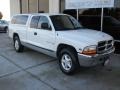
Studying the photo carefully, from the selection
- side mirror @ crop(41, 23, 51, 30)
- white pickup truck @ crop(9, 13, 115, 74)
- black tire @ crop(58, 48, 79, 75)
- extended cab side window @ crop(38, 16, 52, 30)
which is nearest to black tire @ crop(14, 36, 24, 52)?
white pickup truck @ crop(9, 13, 115, 74)

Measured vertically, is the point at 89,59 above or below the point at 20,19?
below

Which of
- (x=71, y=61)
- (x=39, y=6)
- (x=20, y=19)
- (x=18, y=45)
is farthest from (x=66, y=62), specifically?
(x=39, y=6)

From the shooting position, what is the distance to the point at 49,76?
20.8 feet

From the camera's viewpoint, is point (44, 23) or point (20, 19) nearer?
point (44, 23)

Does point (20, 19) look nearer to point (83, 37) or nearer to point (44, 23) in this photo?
point (44, 23)

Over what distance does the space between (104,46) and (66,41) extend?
1144 millimetres

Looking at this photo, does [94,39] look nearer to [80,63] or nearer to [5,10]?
[80,63]

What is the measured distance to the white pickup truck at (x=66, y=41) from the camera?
228 inches

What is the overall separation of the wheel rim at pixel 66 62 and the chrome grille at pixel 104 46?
0.92 meters

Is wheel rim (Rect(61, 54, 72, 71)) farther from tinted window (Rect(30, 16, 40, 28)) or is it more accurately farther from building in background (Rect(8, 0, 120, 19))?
building in background (Rect(8, 0, 120, 19))

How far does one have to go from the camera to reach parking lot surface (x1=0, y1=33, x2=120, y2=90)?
18.3 ft

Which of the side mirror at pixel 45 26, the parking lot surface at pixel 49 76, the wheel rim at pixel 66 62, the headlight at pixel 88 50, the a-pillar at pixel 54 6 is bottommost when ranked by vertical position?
the parking lot surface at pixel 49 76

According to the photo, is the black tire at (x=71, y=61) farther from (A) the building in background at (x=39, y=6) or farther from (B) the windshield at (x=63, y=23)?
(A) the building in background at (x=39, y=6)

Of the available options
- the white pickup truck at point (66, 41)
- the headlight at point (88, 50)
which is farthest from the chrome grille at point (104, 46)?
the headlight at point (88, 50)
